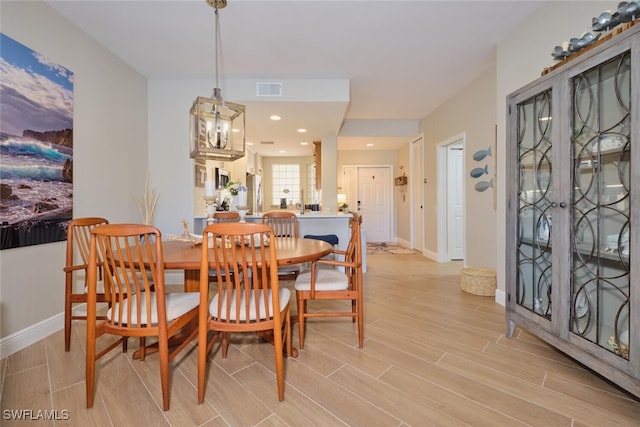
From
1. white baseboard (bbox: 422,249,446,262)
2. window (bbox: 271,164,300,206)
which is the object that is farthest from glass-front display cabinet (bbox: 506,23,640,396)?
window (bbox: 271,164,300,206)

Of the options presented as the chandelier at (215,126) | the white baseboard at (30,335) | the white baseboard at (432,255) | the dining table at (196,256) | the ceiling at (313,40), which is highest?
the ceiling at (313,40)

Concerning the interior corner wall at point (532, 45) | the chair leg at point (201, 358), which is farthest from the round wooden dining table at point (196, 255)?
the interior corner wall at point (532, 45)

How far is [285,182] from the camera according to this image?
8906 mm

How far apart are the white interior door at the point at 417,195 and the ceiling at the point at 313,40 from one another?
5.76 ft

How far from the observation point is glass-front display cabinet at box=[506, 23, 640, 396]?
4.68 feet

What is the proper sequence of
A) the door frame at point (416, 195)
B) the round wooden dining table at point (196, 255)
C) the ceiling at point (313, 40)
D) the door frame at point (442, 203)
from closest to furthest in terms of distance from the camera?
the round wooden dining table at point (196, 255) → the ceiling at point (313, 40) → the door frame at point (442, 203) → the door frame at point (416, 195)

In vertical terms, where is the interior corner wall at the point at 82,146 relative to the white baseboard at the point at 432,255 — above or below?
above

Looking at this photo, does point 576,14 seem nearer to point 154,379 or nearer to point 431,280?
point 431,280

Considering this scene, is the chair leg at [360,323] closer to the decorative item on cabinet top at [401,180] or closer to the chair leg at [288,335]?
the chair leg at [288,335]

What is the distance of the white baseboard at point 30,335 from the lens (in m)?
2.03

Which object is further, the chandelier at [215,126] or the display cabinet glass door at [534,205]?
the chandelier at [215,126]

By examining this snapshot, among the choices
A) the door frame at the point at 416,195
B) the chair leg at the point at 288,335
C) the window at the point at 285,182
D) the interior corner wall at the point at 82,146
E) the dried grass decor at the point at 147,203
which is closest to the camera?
the chair leg at the point at 288,335

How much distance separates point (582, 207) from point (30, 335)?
379 cm

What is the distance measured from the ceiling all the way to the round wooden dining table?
190 centimetres
